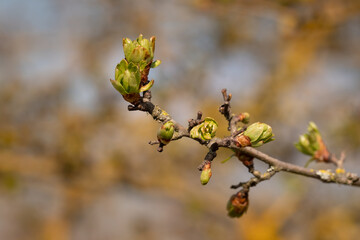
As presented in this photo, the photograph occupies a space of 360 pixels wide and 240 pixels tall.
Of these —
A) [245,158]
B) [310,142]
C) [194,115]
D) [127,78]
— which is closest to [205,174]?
[245,158]

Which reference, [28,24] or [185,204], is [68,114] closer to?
[185,204]

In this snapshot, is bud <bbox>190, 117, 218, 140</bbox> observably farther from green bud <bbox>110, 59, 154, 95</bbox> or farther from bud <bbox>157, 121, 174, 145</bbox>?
green bud <bbox>110, 59, 154, 95</bbox>

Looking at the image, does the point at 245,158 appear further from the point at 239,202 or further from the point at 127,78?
the point at 127,78

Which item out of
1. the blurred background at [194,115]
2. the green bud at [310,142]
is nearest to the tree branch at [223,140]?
the green bud at [310,142]

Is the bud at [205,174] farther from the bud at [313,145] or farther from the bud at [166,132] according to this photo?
the bud at [313,145]

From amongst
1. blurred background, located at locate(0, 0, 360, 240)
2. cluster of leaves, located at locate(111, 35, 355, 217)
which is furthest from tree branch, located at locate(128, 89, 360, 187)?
blurred background, located at locate(0, 0, 360, 240)
